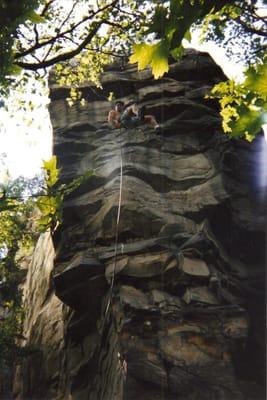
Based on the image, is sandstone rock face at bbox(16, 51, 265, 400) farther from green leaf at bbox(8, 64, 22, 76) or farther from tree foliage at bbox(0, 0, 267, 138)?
green leaf at bbox(8, 64, 22, 76)

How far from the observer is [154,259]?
13.0m

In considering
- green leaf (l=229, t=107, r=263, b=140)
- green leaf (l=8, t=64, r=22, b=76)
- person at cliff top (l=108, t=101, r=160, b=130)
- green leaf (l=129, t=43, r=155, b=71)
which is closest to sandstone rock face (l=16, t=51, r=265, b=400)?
person at cliff top (l=108, t=101, r=160, b=130)

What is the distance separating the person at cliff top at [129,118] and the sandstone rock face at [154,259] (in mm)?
288

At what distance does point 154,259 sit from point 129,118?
5854 mm

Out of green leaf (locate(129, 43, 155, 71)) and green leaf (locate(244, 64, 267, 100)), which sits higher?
green leaf (locate(129, 43, 155, 71))

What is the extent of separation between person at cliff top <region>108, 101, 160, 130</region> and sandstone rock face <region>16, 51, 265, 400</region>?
29 cm

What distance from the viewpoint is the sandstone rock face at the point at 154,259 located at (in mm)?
11508

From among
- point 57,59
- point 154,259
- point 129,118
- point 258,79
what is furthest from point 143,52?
point 129,118

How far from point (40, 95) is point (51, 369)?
29.0ft

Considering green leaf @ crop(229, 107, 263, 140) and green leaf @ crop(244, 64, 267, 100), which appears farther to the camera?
green leaf @ crop(229, 107, 263, 140)

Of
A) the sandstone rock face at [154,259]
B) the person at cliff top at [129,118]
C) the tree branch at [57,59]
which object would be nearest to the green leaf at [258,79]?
the tree branch at [57,59]

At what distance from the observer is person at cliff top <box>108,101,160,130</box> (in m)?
16.9

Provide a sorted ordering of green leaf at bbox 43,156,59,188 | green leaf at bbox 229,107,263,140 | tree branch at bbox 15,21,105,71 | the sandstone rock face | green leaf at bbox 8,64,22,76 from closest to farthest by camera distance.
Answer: green leaf at bbox 229,107,263,140
green leaf at bbox 8,64,22,76
green leaf at bbox 43,156,59,188
tree branch at bbox 15,21,105,71
the sandstone rock face

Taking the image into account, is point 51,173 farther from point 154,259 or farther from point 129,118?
point 129,118
